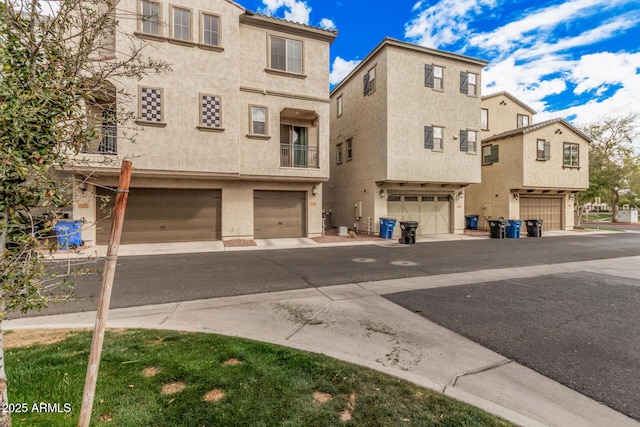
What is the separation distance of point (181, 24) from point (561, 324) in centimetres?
1528

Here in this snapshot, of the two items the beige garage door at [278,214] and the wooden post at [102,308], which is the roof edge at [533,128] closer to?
the beige garage door at [278,214]

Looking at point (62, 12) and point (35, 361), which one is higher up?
point (62, 12)

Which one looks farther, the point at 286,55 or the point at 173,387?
the point at 286,55

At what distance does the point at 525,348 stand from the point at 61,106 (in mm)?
5318

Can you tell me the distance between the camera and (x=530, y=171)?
18.5 m

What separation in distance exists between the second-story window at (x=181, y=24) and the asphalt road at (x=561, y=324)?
42.5ft

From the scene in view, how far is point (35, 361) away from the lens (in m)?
3.06

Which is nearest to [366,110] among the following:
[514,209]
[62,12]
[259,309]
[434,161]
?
[434,161]

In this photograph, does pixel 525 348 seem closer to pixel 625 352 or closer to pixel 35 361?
pixel 625 352

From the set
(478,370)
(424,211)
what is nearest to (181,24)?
(478,370)

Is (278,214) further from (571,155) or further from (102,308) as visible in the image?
(571,155)

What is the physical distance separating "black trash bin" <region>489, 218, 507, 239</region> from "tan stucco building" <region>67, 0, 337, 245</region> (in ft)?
33.5

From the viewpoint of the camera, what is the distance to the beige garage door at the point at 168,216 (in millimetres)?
12375

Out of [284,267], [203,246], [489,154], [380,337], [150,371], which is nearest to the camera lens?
[150,371]
